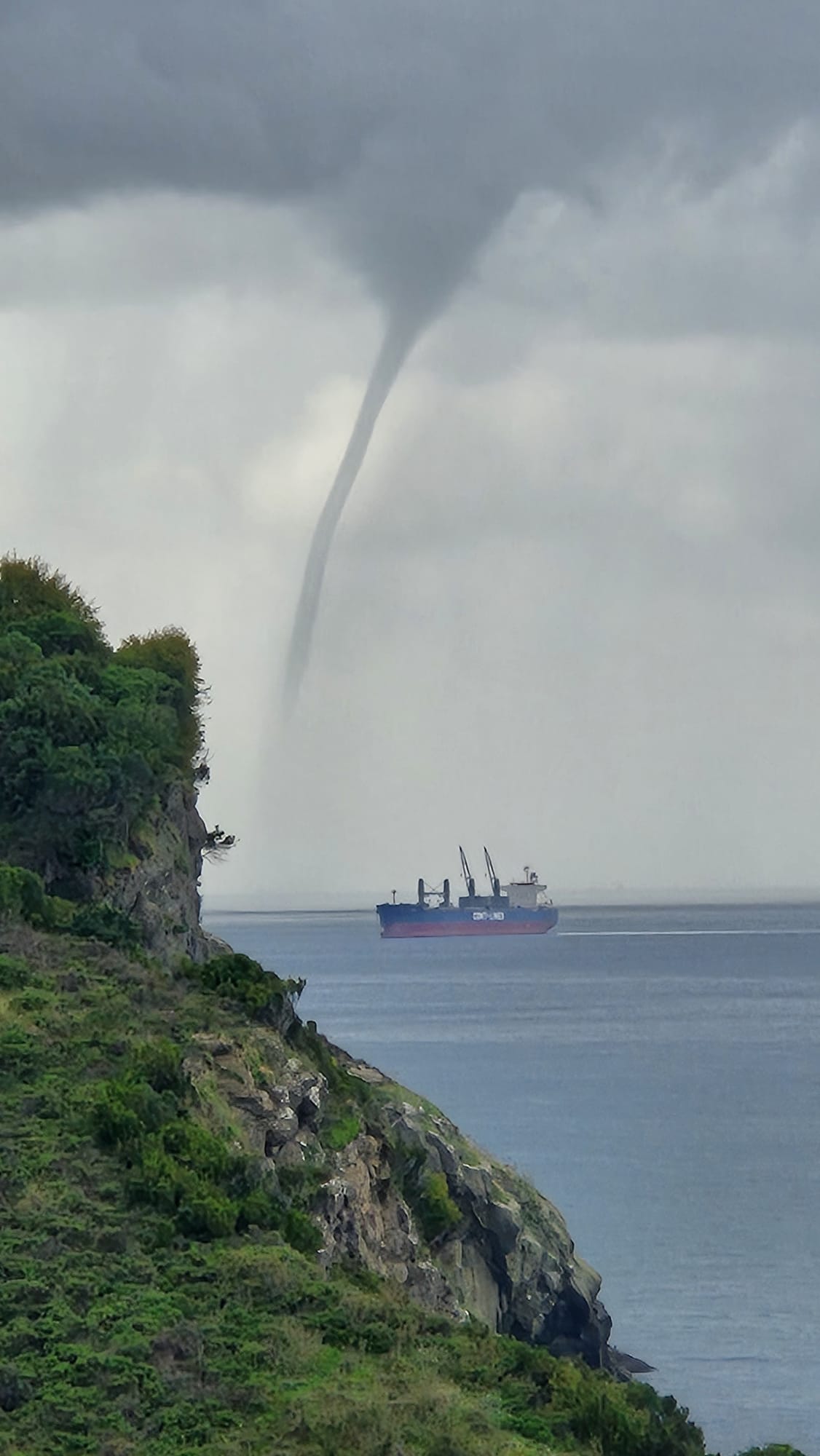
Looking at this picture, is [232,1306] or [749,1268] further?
[749,1268]

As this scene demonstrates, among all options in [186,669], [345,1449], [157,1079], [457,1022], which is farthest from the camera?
[457,1022]

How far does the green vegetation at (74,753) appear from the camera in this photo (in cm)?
4581

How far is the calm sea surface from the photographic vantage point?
54625 mm

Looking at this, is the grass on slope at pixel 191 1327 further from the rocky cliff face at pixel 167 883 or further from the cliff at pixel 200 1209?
the rocky cliff face at pixel 167 883

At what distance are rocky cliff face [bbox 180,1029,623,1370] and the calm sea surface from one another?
535cm

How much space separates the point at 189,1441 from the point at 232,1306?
3.31 metres

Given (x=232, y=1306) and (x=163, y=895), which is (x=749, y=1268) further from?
(x=232, y=1306)

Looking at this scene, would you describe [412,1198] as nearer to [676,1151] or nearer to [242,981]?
[242,981]

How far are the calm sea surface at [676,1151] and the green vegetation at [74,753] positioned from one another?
69.7 ft

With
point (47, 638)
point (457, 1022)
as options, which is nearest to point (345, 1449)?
point (47, 638)

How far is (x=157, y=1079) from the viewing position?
31.2 m

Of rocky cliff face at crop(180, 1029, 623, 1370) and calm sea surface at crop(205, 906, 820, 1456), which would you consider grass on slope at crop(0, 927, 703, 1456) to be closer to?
rocky cliff face at crop(180, 1029, 623, 1370)

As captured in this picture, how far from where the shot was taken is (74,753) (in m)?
46.2

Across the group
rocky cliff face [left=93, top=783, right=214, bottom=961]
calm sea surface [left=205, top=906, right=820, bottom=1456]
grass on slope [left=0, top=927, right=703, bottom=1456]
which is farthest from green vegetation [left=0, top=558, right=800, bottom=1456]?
calm sea surface [left=205, top=906, right=820, bottom=1456]
